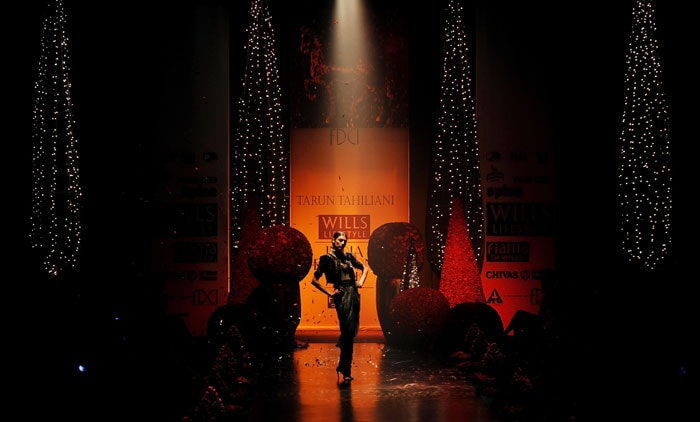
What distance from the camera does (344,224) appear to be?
39.1ft

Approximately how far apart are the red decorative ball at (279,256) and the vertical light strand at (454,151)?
7.83ft

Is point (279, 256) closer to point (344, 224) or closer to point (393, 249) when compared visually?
point (393, 249)

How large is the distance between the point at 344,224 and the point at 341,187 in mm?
546

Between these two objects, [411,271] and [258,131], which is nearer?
[411,271]

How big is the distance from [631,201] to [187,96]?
20.5 feet

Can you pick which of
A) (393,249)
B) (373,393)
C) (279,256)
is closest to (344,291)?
(373,393)

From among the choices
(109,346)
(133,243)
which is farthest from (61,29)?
(109,346)

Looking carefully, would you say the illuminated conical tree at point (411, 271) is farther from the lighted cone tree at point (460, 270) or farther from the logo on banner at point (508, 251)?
the logo on banner at point (508, 251)

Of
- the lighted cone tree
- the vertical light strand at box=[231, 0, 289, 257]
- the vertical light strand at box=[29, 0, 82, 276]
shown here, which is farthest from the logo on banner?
the vertical light strand at box=[29, 0, 82, 276]

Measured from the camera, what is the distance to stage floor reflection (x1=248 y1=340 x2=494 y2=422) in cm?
652

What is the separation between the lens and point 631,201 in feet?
33.5

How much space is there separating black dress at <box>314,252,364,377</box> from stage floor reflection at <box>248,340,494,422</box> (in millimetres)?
362

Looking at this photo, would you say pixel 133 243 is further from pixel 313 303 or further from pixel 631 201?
pixel 631 201

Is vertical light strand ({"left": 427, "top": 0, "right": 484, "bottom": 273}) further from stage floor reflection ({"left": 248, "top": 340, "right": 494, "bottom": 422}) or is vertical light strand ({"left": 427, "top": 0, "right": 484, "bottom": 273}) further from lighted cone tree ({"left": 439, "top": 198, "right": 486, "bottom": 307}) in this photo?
stage floor reflection ({"left": 248, "top": 340, "right": 494, "bottom": 422})
